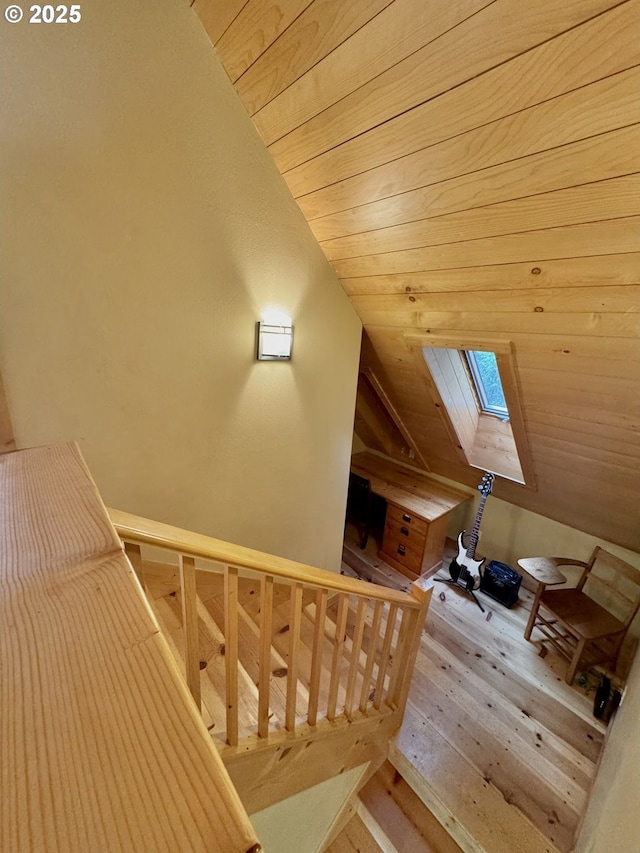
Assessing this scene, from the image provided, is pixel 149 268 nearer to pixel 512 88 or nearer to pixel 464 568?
pixel 512 88

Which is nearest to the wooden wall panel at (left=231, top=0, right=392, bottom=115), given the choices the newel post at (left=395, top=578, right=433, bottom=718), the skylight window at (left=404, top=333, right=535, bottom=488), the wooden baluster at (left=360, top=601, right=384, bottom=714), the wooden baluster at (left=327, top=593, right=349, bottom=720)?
the skylight window at (left=404, top=333, right=535, bottom=488)

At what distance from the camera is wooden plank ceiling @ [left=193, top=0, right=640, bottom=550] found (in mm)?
882

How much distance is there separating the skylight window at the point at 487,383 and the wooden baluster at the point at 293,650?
2.21 m

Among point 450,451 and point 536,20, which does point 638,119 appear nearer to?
point 536,20

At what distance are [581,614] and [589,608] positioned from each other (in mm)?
124

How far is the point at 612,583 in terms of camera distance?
2779 millimetres

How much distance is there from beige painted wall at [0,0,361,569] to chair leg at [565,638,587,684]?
2286 millimetres

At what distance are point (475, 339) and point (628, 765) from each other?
1.74m

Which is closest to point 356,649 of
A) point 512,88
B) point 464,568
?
point 512,88

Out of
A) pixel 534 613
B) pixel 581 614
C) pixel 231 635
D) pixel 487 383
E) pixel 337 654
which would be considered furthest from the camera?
pixel 487 383

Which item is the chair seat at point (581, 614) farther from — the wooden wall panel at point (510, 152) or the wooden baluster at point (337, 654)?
the wooden wall panel at point (510, 152)

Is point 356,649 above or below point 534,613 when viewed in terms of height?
above

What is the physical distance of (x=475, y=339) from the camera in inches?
75.7

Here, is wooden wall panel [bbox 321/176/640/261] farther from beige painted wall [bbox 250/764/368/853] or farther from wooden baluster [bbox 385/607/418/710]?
beige painted wall [bbox 250/764/368/853]
